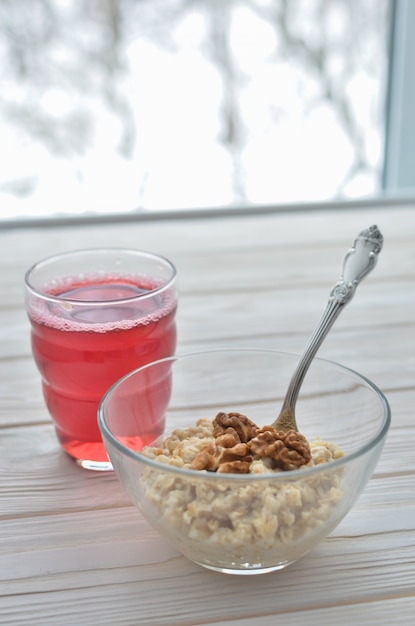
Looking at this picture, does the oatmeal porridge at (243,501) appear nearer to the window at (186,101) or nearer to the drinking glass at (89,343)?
the drinking glass at (89,343)

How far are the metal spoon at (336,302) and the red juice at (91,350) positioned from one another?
12cm

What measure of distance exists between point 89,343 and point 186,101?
2783mm

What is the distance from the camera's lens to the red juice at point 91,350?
735 millimetres

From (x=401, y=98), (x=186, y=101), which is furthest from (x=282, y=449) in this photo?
(x=186, y=101)

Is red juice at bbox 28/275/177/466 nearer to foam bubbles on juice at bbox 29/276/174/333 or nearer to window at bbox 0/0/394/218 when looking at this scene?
foam bubbles on juice at bbox 29/276/174/333

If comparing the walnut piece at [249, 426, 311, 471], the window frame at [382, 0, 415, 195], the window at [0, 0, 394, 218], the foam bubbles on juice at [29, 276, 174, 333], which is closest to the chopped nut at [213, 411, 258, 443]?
the walnut piece at [249, 426, 311, 471]

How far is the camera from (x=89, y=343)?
738 mm

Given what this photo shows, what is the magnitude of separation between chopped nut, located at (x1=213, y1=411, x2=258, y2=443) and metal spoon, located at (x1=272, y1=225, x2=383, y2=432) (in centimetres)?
7

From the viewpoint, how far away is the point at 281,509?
0.57m

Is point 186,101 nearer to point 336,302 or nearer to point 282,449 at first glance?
point 336,302

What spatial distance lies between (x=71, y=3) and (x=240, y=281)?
228 cm

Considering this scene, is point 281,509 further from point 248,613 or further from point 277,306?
point 277,306

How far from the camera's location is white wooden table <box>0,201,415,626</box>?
59cm

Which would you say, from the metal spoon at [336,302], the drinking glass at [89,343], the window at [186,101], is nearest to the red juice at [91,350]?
the drinking glass at [89,343]
